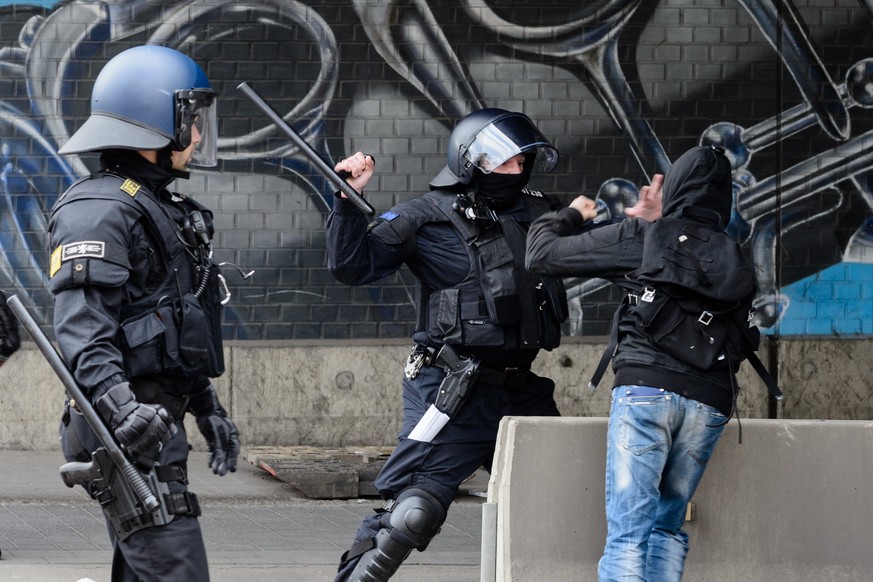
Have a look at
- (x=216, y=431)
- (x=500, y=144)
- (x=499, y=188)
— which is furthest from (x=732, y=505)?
(x=216, y=431)

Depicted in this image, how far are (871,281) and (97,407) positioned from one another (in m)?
7.34

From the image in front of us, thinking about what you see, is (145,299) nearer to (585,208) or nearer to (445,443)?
(445,443)

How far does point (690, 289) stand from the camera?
4496 mm

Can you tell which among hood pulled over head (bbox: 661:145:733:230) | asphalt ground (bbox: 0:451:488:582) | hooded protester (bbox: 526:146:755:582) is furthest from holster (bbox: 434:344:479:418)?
asphalt ground (bbox: 0:451:488:582)

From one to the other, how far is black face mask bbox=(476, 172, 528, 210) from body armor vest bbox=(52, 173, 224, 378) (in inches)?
61.9

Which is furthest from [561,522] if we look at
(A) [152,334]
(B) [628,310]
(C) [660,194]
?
(A) [152,334]

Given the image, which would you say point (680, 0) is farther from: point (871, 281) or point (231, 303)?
point (231, 303)

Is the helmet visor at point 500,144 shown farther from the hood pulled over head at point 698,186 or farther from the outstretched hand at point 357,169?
the hood pulled over head at point 698,186

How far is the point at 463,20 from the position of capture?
947 cm

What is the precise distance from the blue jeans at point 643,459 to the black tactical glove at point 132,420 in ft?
5.31

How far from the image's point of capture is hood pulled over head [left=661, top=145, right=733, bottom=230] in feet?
15.1

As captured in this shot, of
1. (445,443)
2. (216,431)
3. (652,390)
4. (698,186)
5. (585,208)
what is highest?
(698,186)

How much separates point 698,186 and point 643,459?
950mm

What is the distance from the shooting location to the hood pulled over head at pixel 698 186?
15.1ft
